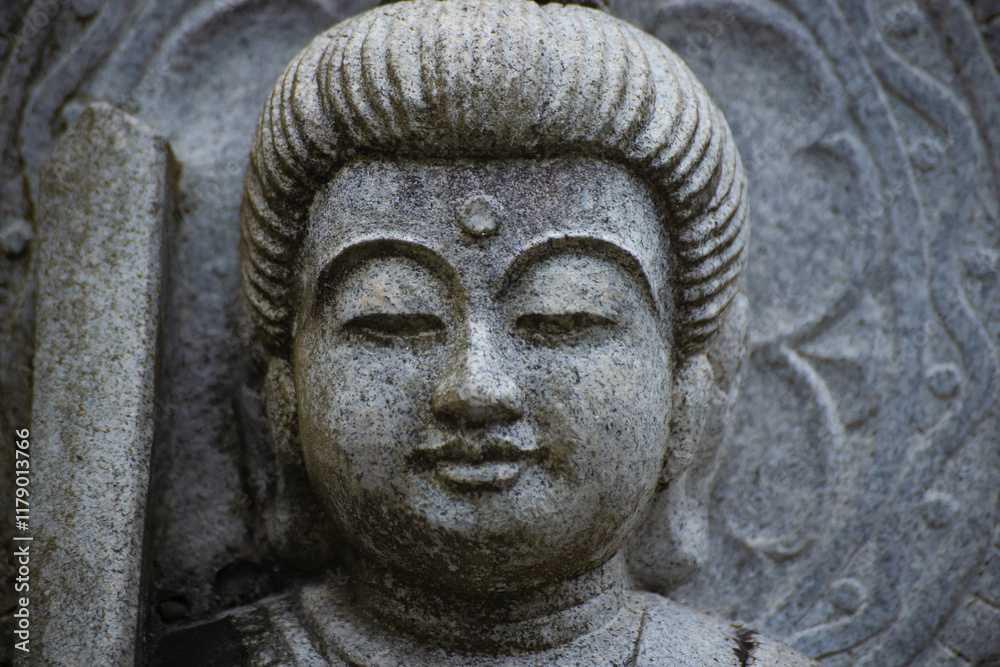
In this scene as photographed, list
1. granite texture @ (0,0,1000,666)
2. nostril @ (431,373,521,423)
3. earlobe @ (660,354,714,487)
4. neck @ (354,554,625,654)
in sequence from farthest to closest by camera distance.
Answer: granite texture @ (0,0,1000,666)
earlobe @ (660,354,714,487)
neck @ (354,554,625,654)
nostril @ (431,373,521,423)

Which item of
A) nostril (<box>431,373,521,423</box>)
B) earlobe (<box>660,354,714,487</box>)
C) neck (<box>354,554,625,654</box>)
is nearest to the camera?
nostril (<box>431,373,521,423</box>)

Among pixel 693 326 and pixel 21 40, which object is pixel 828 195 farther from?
pixel 21 40

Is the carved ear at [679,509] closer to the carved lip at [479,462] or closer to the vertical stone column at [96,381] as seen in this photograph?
the carved lip at [479,462]

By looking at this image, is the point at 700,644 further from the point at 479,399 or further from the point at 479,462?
the point at 479,399

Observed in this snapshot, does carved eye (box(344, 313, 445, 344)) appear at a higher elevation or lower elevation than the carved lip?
higher

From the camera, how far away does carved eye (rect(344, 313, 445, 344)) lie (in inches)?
72.6

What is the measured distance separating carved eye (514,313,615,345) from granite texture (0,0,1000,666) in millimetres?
845

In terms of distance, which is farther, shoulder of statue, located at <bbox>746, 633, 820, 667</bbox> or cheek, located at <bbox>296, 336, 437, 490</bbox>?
shoulder of statue, located at <bbox>746, 633, 820, 667</bbox>

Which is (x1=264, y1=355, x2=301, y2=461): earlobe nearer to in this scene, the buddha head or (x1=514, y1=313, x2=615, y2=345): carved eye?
the buddha head

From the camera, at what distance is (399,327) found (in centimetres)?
187

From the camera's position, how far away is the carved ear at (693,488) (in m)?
2.19

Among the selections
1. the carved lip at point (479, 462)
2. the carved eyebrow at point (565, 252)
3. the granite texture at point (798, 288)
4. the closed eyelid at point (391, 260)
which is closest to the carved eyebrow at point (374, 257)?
the closed eyelid at point (391, 260)

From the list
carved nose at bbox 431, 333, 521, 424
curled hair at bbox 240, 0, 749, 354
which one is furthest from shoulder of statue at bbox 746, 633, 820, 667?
carved nose at bbox 431, 333, 521, 424

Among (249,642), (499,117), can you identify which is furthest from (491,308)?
(249,642)
